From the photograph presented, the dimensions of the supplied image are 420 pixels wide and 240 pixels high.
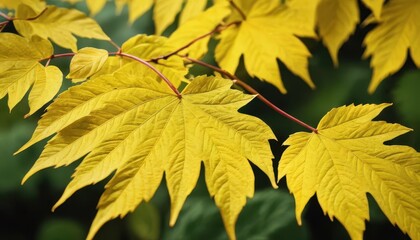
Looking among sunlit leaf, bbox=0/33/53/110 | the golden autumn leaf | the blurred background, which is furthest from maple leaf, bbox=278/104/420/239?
the blurred background

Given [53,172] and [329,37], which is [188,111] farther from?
[53,172]

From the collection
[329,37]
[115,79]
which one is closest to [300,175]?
[115,79]

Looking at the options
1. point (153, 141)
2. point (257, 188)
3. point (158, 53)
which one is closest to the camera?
point (153, 141)

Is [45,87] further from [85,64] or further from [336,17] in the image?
[336,17]

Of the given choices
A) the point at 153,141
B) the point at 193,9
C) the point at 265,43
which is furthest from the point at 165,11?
the point at 153,141

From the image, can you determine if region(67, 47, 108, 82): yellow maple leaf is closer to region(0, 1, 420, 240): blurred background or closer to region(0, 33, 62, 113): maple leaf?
region(0, 33, 62, 113): maple leaf

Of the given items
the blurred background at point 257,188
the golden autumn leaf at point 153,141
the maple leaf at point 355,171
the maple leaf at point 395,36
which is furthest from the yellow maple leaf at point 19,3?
the blurred background at point 257,188
